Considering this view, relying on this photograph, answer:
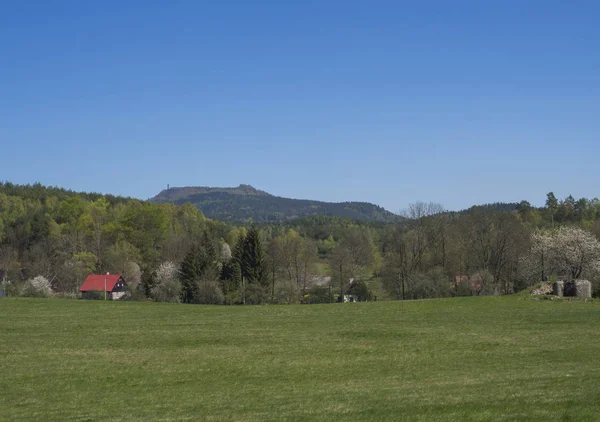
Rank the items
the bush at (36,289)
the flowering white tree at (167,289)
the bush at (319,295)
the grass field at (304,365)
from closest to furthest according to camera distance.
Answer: the grass field at (304,365) → the bush at (36,289) → the flowering white tree at (167,289) → the bush at (319,295)

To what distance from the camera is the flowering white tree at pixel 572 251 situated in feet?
207

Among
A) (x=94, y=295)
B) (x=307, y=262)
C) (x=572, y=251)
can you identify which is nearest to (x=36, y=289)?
(x=94, y=295)

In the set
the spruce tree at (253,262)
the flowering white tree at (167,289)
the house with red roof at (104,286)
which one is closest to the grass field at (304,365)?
the flowering white tree at (167,289)

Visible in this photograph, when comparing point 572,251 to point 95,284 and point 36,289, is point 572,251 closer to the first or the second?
point 95,284

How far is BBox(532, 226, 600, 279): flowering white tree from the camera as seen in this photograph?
6303 centimetres

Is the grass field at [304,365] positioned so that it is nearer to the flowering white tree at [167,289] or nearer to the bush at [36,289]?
the bush at [36,289]

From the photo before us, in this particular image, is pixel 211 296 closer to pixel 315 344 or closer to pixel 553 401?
pixel 315 344

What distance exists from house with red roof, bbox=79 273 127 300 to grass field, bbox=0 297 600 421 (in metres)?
36.6

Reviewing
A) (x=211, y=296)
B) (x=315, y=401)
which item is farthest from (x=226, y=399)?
(x=211, y=296)

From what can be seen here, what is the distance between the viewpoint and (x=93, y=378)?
17359 mm

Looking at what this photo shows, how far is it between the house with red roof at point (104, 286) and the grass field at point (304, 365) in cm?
3655

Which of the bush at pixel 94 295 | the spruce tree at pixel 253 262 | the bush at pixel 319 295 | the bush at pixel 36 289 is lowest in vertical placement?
the bush at pixel 319 295

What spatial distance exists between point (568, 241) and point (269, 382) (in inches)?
2203

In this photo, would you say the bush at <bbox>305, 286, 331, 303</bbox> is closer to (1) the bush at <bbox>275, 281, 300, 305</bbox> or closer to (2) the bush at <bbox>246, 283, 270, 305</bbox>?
(1) the bush at <bbox>275, 281, 300, 305</bbox>
